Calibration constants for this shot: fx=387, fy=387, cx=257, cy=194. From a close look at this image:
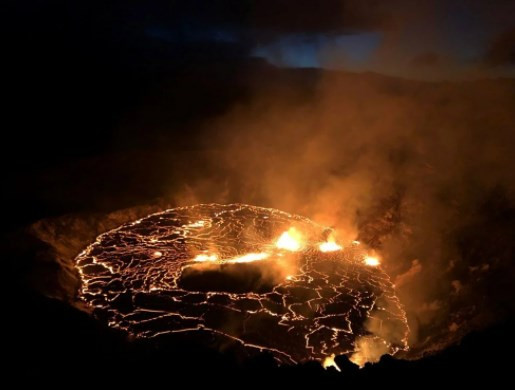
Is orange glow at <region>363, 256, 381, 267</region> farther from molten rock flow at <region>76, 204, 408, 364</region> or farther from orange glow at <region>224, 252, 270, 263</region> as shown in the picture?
orange glow at <region>224, 252, 270, 263</region>

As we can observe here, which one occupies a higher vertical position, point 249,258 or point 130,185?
point 130,185

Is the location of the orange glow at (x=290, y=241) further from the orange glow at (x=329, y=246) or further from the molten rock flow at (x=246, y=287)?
the orange glow at (x=329, y=246)

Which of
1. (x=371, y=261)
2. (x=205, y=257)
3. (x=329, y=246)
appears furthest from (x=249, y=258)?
(x=371, y=261)

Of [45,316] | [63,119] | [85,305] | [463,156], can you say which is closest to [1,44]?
[63,119]

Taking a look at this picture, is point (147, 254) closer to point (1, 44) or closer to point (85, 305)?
point (85, 305)

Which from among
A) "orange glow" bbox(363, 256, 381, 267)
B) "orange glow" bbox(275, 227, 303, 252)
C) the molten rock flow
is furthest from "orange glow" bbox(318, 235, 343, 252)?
"orange glow" bbox(363, 256, 381, 267)

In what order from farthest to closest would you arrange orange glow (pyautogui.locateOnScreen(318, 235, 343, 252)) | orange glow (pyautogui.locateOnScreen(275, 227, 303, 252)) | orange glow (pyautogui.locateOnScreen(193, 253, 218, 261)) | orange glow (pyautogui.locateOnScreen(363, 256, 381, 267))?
orange glow (pyautogui.locateOnScreen(318, 235, 343, 252))
orange glow (pyautogui.locateOnScreen(275, 227, 303, 252))
orange glow (pyautogui.locateOnScreen(363, 256, 381, 267))
orange glow (pyautogui.locateOnScreen(193, 253, 218, 261))

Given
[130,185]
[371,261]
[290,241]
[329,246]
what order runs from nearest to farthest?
[371,261]
[290,241]
[329,246]
[130,185]

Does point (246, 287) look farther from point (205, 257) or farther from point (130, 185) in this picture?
point (130, 185)
